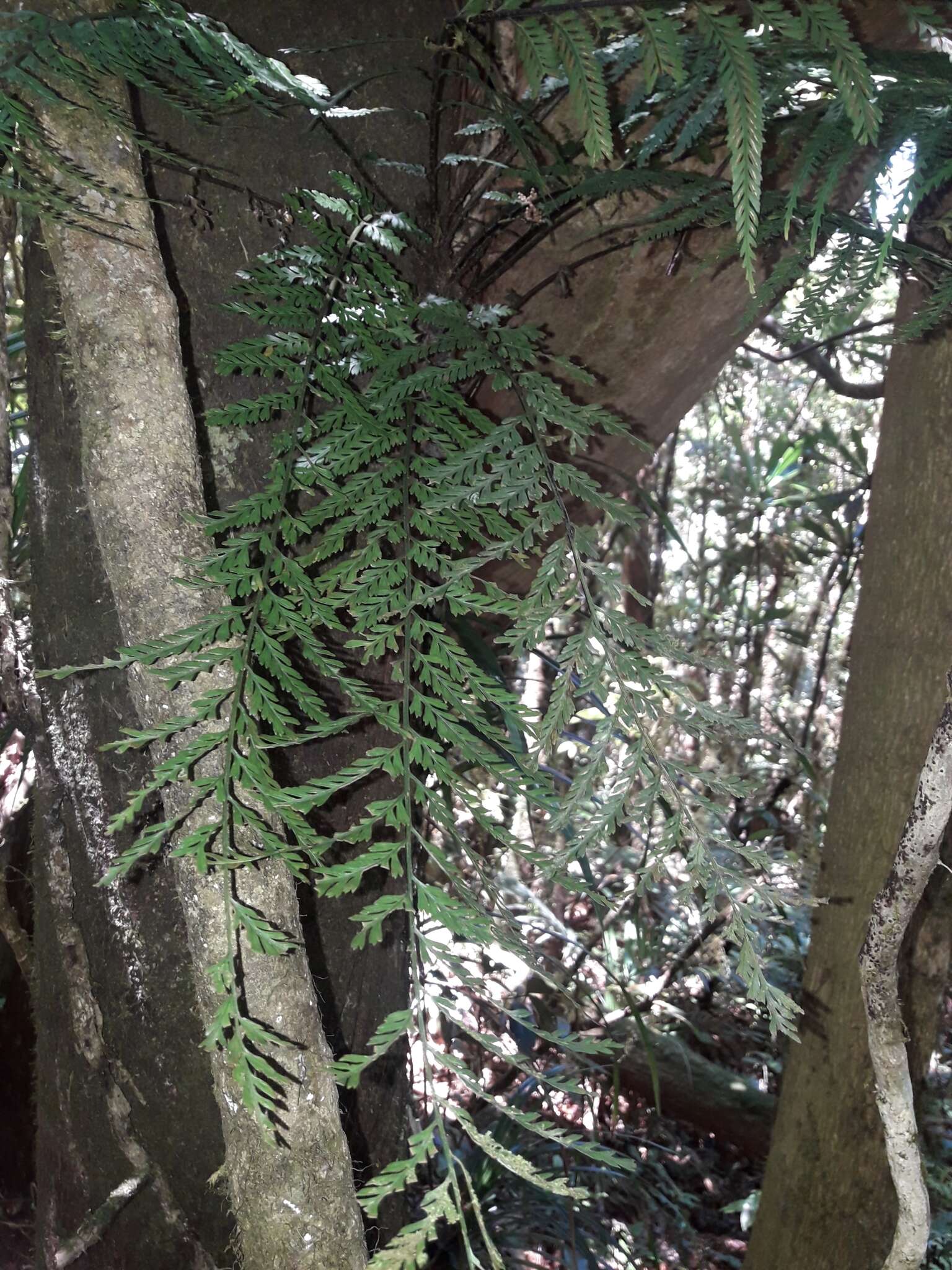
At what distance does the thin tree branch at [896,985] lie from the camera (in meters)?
0.85

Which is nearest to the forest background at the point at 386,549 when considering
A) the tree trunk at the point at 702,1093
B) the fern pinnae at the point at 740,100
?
the fern pinnae at the point at 740,100

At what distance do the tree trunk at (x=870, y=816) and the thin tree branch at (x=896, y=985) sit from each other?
2.22ft

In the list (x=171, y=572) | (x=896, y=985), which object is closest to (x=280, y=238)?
(x=171, y=572)

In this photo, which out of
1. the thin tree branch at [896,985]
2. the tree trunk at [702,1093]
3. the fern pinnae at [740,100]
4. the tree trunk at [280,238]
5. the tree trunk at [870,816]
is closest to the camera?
the fern pinnae at [740,100]

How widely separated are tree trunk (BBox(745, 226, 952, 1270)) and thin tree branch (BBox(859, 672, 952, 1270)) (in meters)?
0.68

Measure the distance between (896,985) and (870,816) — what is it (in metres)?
0.77

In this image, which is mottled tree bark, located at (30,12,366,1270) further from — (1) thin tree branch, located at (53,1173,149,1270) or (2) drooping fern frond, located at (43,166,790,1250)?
(1) thin tree branch, located at (53,1173,149,1270)

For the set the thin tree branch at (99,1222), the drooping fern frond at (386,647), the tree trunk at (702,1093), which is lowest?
the tree trunk at (702,1093)

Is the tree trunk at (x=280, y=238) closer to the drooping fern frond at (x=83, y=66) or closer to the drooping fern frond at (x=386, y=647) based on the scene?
the drooping fern frond at (x=386, y=647)

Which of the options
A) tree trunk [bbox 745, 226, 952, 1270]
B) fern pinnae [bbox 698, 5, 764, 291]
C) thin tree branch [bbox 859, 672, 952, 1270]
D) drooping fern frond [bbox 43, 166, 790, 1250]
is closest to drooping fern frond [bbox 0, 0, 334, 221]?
drooping fern frond [bbox 43, 166, 790, 1250]

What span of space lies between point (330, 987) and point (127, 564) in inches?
22.8

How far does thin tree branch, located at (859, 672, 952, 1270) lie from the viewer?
0.85m

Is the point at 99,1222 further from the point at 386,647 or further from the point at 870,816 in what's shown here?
the point at 870,816

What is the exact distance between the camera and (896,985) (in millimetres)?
907
